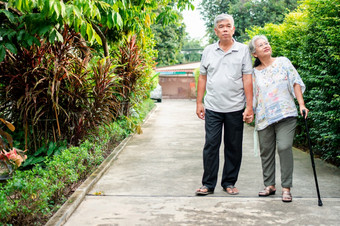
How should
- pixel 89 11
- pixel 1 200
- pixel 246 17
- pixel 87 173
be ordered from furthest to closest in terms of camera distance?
pixel 246 17
pixel 87 173
pixel 89 11
pixel 1 200

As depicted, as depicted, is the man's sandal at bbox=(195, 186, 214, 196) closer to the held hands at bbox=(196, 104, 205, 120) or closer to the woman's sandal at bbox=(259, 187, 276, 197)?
the woman's sandal at bbox=(259, 187, 276, 197)

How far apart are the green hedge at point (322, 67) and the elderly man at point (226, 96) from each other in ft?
4.78

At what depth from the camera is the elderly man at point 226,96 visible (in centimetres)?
484

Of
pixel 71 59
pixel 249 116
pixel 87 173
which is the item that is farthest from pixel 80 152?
pixel 249 116

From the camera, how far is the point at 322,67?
6391 millimetres

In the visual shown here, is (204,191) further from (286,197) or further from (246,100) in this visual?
(246,100)

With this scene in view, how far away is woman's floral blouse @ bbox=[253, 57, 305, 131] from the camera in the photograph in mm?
4699

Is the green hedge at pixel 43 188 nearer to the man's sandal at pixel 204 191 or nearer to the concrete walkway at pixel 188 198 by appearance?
the concrete walkway at pixel 188 198

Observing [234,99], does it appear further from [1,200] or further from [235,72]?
→ [1,200]

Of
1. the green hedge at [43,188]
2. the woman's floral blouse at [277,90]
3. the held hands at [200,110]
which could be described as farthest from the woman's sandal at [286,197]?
the green hedge at [43,188]

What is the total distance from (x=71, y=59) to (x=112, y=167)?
6.02ft

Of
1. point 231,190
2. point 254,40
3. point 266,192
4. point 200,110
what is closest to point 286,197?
point 266,192

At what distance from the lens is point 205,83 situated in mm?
5117

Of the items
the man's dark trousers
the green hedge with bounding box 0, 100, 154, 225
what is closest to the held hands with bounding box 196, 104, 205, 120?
the man's dark trousers
